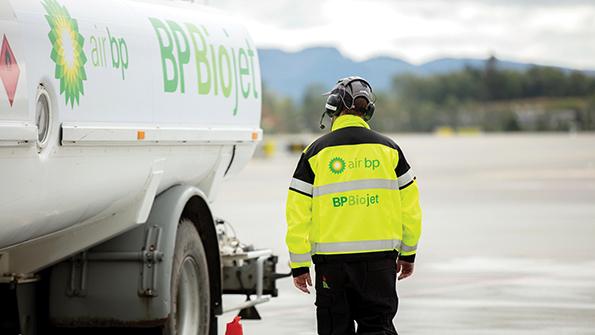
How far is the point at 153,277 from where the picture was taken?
8.54m

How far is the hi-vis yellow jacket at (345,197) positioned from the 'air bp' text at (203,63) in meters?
1.44

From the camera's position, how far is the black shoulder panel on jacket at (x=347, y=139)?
7.61 meters

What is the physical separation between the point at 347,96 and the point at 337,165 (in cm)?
36

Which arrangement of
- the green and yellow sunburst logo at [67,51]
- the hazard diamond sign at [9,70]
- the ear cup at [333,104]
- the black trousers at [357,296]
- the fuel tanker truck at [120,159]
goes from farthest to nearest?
the ear cup at [333,104], the black trousers at [357,296], the green and yellow sunburst logo at [67,51], the fuel tanker truck at [120,159], the hazard diamond sign at [9,70]

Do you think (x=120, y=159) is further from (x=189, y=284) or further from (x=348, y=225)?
(x=189, y=284)

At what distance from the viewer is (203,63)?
376 inches

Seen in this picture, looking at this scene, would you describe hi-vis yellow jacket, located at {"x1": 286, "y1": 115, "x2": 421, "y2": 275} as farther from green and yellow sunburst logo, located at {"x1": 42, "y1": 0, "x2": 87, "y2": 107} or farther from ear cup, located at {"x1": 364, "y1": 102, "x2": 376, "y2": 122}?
green and yellow sunburst logo, located at {"x1": 42, "y1": 0, "x2": 87, "y2": 107}

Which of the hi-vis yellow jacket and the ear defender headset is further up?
the ear defender headset

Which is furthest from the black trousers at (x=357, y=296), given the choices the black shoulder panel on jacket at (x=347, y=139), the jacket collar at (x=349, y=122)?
the jacket collar at (x=349, y=122)

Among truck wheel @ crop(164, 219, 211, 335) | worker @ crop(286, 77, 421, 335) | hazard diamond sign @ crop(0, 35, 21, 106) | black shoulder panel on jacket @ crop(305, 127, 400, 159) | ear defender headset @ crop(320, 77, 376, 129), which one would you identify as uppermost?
hazard diamond sign @ crop(0, 35, 21, 106)

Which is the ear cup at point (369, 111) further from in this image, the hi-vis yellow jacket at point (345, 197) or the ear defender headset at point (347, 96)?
the hi-vis yellow jacket at point (345, 197)

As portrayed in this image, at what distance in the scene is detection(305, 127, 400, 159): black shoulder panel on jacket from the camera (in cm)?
761

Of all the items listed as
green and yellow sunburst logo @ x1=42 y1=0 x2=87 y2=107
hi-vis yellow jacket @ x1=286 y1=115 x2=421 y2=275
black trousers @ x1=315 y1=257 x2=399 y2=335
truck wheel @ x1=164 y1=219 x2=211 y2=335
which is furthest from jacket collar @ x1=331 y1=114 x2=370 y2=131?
truck wheel @ x1=164 y1=219 x2=211 y2=335

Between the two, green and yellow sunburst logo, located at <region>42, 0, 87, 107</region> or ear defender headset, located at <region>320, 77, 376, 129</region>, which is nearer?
green and yellow sunburst logo, located at <region>42, 0, 87, 107</region>
